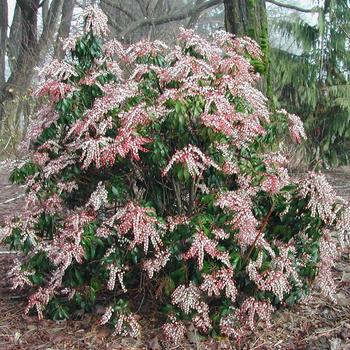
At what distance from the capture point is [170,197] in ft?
10.1

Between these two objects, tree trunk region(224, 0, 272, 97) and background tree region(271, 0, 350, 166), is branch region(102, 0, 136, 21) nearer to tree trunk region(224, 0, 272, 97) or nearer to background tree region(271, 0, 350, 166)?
background tree region(271, 0, 350, 166)

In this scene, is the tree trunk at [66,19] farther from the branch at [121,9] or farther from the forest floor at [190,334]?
the forest floor at [190,334]

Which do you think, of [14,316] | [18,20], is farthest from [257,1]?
[18,20]

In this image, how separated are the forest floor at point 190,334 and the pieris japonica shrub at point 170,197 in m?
0.08

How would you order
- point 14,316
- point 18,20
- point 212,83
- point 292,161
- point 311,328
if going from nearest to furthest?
point 212,83 < point 311,328 < point 14,316 < point 292,161 < point 18,20

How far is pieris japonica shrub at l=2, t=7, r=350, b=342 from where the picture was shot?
264cm

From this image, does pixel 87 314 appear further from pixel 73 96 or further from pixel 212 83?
pixel 212 83

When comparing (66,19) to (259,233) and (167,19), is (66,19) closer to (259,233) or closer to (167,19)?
(167,19)

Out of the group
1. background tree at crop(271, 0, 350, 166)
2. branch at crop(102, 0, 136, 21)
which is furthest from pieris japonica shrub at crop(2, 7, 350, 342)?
branch at crop(102, 0, 136, 21)

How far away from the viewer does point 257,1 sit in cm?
511

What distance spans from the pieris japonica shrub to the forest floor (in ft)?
0.25

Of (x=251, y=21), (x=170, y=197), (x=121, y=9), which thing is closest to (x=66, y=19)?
(x=121, y=9)

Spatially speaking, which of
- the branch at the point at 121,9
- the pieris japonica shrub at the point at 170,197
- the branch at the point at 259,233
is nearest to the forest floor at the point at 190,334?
the pieris japonica shrub at the point at 170,197

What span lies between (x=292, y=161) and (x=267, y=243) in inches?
162
